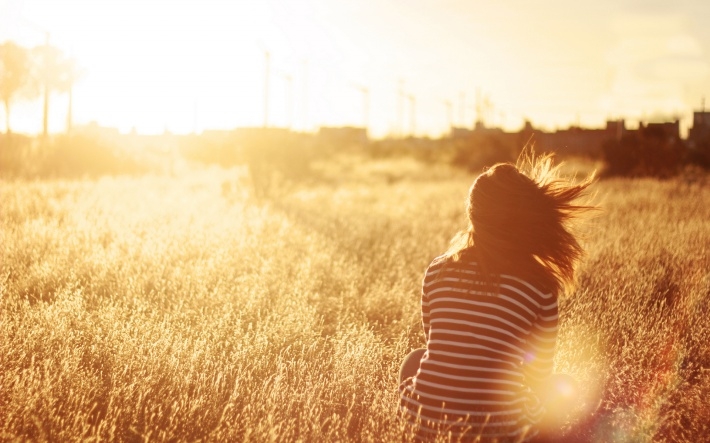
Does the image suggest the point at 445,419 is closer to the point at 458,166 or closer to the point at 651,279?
the point at 651,279

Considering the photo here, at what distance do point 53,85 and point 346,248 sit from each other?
121 ft

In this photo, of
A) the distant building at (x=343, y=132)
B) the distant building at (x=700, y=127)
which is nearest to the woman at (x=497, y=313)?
the distant building at (x=700, y=127)

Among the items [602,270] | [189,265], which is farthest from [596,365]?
[189,265]

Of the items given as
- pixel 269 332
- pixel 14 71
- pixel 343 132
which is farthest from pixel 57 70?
pixel 343 132

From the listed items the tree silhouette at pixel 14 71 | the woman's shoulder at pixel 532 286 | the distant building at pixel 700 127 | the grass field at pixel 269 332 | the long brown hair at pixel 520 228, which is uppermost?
the tree silhouette at pixel 14 71

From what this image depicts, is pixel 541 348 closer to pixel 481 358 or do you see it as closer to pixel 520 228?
pixel 481 358

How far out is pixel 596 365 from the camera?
13.0 ft

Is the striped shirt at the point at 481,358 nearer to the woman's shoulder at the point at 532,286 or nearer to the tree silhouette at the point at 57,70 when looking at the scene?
the woman's shoulder at the point at 532,286

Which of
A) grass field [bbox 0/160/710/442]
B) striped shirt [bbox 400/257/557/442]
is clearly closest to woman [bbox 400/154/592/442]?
striped shirt [bbox 400/257/557/442]

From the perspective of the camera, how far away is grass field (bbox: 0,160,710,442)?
124 inches

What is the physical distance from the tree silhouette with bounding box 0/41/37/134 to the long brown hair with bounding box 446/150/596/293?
40926 mm

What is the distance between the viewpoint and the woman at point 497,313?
→ 2562 mm

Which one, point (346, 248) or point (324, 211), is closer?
point (346, 248)

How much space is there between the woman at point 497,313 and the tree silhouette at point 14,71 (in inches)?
1612
